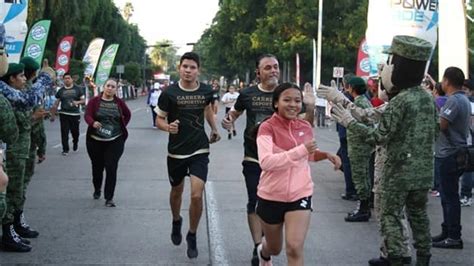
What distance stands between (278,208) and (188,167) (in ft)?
5.99

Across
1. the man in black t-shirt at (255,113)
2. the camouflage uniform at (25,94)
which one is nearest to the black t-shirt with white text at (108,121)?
the camouflage uniform at (25,94)

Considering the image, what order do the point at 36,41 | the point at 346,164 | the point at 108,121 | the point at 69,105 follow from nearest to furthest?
the point at 108,121 < the point at 346,164 < the point at 69,105 < the point at 36,41

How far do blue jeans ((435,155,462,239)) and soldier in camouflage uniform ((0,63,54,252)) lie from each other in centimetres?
417

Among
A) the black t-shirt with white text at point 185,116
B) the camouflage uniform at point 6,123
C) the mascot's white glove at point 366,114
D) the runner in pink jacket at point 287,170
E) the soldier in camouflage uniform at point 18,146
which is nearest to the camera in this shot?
the runner in pink jacket at point 287,170

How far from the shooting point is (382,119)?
5.85 meters

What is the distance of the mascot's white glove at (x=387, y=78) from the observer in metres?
6.08

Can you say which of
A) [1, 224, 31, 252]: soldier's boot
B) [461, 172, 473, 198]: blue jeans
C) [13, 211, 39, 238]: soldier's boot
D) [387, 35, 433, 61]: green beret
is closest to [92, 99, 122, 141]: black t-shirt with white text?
[13, 211, 39, 238]: soldier's boot

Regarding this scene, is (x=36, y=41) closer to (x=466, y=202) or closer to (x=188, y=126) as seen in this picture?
(x=466, y=202)

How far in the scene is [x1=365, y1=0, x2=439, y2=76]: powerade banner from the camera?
13500 millimetres

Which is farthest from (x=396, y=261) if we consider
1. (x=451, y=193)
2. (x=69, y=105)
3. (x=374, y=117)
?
(x=69, y=105)

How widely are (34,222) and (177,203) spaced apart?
2.19 m

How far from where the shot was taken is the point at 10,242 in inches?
270

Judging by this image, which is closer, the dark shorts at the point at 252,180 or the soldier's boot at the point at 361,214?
the dark shorts at the point at 252,180

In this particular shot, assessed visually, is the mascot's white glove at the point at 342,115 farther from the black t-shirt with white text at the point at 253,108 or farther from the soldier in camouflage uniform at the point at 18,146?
the soldier in camouflage uniform at the point at 18,146
